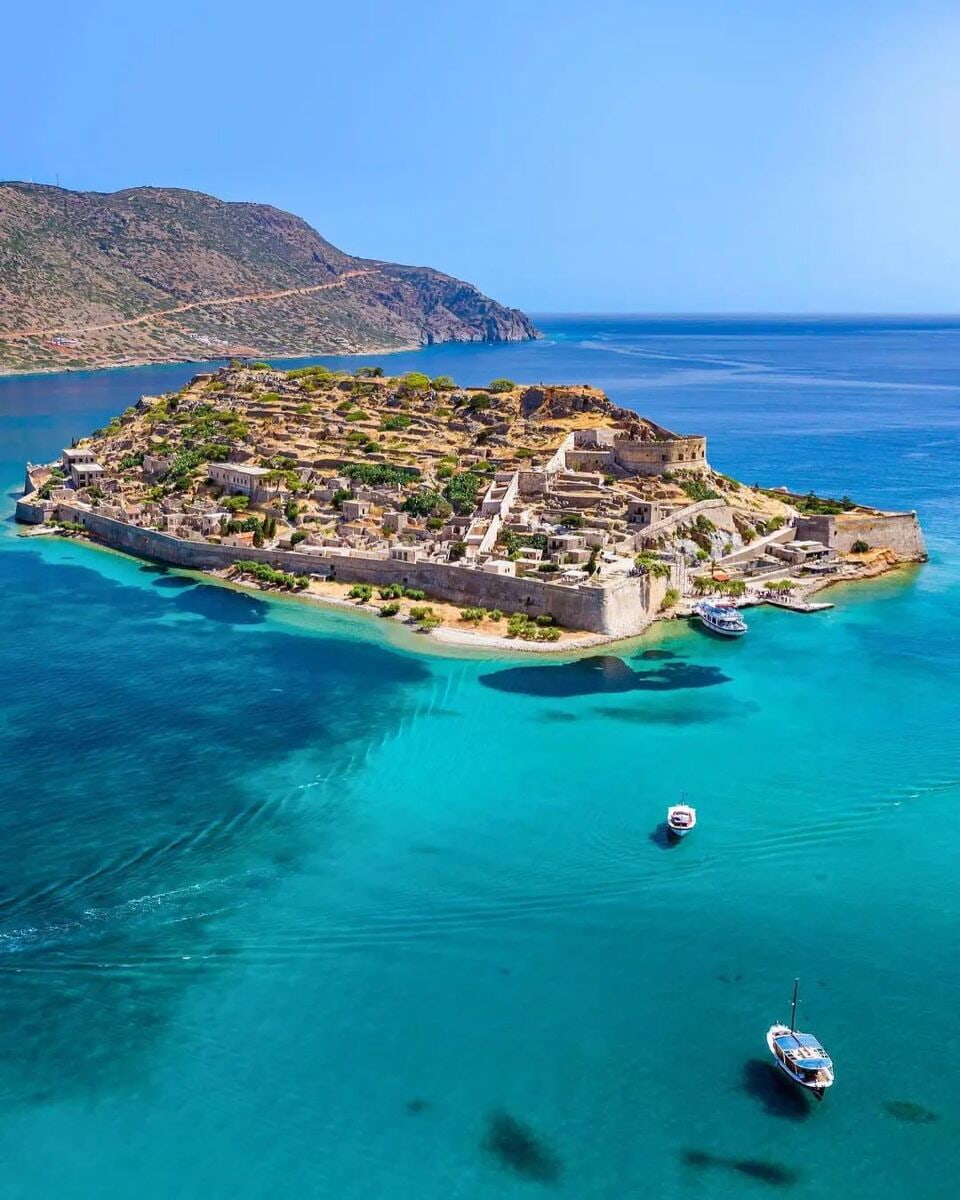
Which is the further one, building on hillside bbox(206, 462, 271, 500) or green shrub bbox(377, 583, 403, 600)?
building on hillside bbox(206, 462, 271, 500)

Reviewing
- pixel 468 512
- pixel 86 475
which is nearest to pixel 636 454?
pixel 468 512

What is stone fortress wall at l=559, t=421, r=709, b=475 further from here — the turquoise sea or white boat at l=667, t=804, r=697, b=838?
white boat at l=667, t=804, r=697, b=838

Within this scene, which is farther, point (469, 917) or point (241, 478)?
point (241, 478)

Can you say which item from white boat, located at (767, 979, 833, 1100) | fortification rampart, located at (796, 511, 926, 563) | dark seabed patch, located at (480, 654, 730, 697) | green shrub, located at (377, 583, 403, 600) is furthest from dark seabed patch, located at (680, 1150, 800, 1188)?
fortification rampart, located at (796, 511, 926, 563)

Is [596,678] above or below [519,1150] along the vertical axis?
above

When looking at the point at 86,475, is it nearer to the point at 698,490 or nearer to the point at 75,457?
the point at 75,457

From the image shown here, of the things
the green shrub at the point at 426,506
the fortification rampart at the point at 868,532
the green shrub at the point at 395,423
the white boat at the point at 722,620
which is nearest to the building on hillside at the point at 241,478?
the green shrub at the point at 426,506

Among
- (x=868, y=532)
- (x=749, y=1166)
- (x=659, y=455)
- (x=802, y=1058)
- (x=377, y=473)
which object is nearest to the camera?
(x=749, y=1166)
